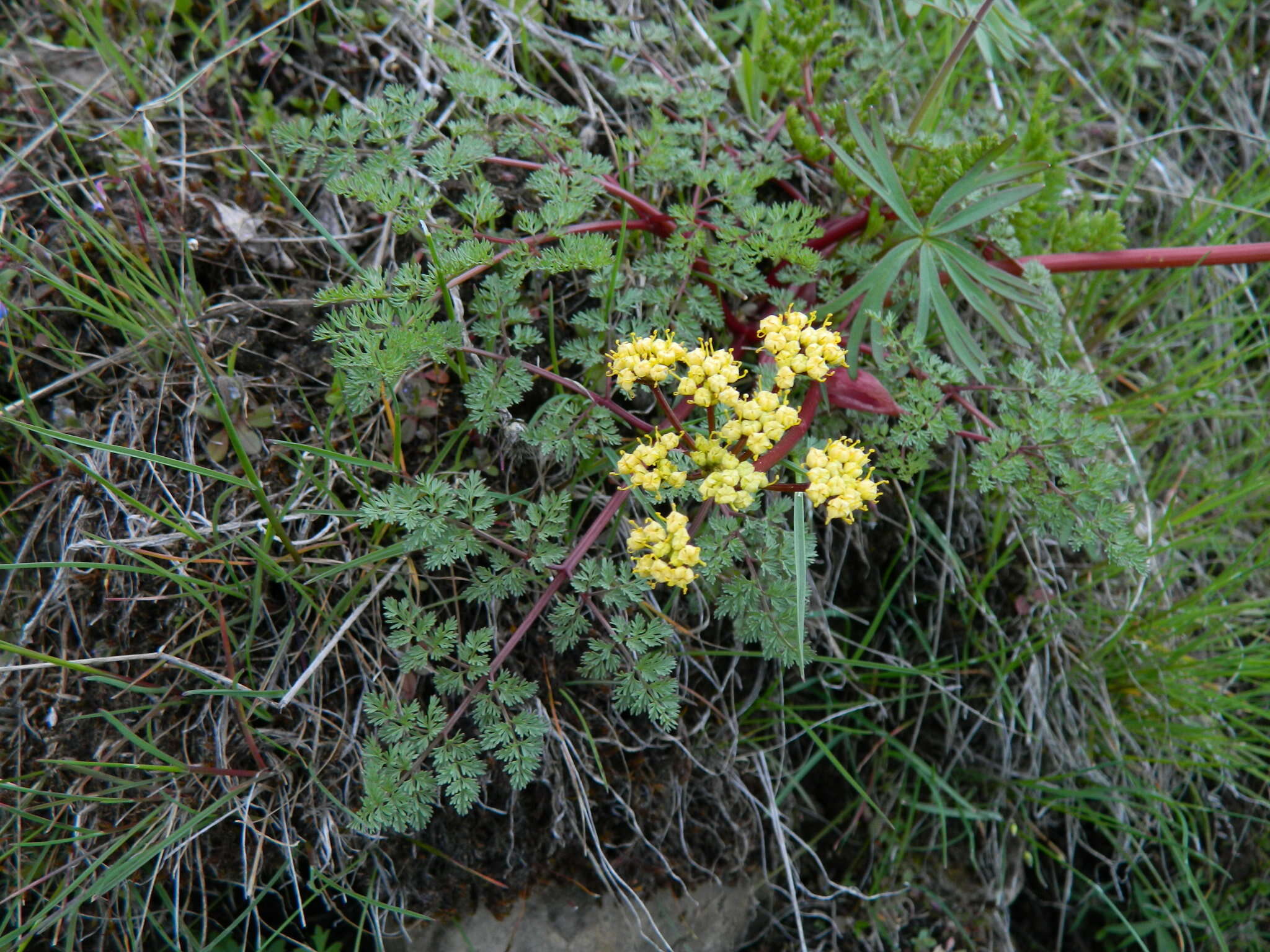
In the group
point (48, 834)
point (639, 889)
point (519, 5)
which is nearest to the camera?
point (48, 834)

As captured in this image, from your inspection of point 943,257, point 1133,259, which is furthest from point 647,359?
point 1133,259

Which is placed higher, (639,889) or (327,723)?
(327,723)

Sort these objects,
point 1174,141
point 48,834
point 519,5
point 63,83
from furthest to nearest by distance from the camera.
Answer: point 1174,141
point 519,5
point 63,83
point 48,834

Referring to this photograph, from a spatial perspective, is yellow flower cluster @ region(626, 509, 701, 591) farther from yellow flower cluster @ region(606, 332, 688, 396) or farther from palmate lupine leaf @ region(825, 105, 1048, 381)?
palmate lupine leaf @ region(825, 105, 1048, 381)

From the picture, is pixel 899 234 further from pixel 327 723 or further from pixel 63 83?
pixel 63 83

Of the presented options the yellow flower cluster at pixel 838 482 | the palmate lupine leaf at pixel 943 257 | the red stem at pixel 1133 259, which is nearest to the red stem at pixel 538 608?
the yellow flower cluster at pixel 838 482

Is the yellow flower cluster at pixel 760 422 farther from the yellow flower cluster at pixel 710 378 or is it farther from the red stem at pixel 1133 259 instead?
the red stem at pixel 1133 259

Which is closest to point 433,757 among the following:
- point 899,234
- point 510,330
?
point 510,330

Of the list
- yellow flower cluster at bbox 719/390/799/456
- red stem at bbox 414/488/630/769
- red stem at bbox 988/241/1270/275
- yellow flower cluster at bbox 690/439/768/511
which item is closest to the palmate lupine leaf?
red stem at bbox 988/241/1270/275
